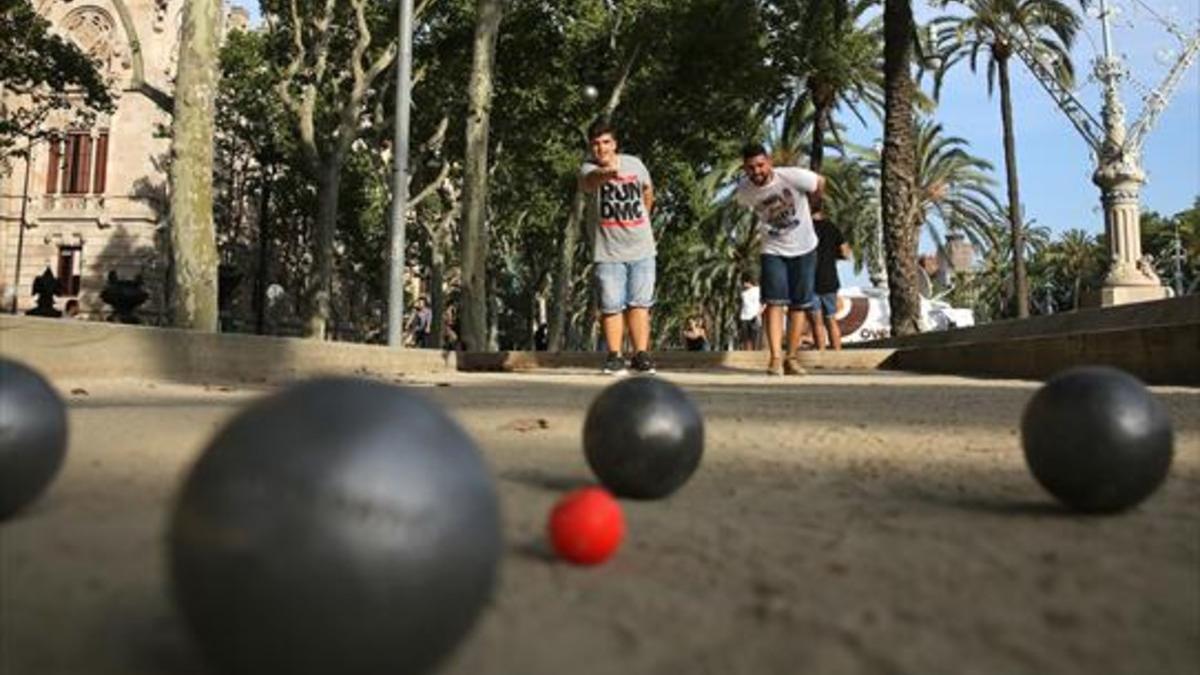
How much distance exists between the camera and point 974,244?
4984 centimetres

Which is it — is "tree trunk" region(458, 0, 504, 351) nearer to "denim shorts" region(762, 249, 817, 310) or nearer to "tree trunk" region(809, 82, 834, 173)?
"denim shorts" region(762, 249, 817, 310)

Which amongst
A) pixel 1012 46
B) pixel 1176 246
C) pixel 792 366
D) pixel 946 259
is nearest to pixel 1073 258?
pixel 1176 246

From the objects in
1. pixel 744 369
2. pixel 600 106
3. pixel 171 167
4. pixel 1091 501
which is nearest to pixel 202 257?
pixel 171 167

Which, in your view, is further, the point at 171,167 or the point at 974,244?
the point at 974,244

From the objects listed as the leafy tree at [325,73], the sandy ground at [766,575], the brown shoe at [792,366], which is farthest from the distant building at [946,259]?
the sandy ground at [766,575]

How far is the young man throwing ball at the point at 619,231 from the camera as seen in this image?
941cm

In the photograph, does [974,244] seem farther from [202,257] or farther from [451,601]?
[451,601]

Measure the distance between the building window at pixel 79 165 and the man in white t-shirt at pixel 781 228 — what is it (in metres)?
45.2

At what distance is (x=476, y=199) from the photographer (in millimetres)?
16797

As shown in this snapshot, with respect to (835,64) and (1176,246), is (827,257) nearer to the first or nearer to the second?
(835,64)

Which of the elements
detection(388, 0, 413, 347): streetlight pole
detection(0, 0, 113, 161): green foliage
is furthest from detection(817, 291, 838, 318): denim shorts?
detection(0, 0, 113, 161): green foliage

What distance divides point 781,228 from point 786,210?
0.56 ft

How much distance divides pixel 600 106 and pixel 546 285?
2208 cm

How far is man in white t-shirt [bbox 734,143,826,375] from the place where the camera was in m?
9.89
